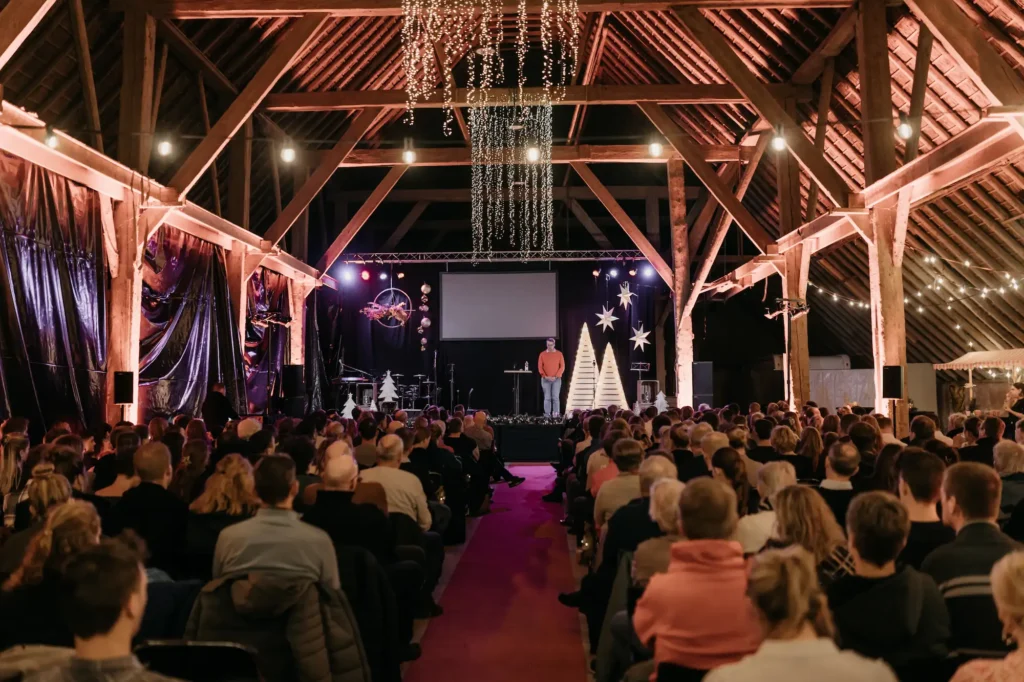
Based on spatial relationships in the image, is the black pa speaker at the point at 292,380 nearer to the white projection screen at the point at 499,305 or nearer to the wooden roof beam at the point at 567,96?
the wooden roof beam at the point at 567,96

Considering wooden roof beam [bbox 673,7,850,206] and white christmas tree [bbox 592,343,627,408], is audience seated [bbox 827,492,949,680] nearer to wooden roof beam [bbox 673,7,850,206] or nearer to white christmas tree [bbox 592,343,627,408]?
wooden roof beam [bbox 673,7,850,206]

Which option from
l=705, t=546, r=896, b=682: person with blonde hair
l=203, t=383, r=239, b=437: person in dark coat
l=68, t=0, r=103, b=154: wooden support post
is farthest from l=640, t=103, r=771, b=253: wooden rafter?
l=705, t=546, r=896, b=682: person with blonde hair

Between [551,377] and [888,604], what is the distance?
14.2 m

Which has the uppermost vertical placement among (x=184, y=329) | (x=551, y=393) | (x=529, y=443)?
(x=184, y=329)

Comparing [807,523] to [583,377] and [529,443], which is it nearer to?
[529,443]

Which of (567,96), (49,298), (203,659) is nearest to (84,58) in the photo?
(49,298)

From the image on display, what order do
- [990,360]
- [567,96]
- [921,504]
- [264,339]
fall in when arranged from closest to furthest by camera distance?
[921,504] → [567,96] → [990,360] → [264,339]

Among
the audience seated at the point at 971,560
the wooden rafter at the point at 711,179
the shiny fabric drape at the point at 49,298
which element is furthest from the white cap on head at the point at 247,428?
the wooden rafter at the point at 711,179

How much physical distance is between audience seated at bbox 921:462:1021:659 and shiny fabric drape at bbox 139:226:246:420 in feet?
27.4

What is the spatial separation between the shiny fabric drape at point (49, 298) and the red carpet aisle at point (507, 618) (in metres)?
3.80

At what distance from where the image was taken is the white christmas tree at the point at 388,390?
17.0m

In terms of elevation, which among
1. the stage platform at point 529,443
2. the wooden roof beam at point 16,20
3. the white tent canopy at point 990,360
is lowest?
the stage platform at point 529,443

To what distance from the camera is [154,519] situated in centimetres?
355

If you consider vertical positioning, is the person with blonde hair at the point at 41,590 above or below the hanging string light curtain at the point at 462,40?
below
